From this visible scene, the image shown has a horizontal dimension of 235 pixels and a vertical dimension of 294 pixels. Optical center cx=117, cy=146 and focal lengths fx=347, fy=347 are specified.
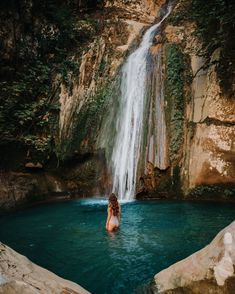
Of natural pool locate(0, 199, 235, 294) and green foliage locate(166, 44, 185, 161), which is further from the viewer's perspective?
green foliage locate(166, 44, 185, 161)

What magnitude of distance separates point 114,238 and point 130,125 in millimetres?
7137

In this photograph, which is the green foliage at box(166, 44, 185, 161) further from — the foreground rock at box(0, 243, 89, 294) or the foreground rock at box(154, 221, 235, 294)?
the foreground rock at box(0, 243, 89, 294)

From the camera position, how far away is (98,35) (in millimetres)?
18109

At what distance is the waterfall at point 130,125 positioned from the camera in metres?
13.6

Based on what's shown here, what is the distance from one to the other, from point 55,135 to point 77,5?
9035mm

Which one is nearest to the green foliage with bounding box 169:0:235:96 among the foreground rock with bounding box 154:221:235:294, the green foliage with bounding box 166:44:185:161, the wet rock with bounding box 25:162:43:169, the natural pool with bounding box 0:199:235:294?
the green foliage with bounding box 166:44:185:161

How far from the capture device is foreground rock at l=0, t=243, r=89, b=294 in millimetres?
3059

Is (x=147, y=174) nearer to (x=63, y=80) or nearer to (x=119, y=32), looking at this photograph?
(x=63, y=80)

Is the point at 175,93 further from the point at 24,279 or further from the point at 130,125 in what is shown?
the point at 24,279

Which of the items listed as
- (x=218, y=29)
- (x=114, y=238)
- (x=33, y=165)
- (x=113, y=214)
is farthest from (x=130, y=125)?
(x=114, y=238)

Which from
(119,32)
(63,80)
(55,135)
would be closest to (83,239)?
(55,135)

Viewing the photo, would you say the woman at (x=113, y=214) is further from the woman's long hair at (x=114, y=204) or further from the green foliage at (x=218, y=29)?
the green foliage at (x=218, y=29)

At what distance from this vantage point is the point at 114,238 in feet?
26.6

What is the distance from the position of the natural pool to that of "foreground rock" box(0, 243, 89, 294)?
1.83 metres
